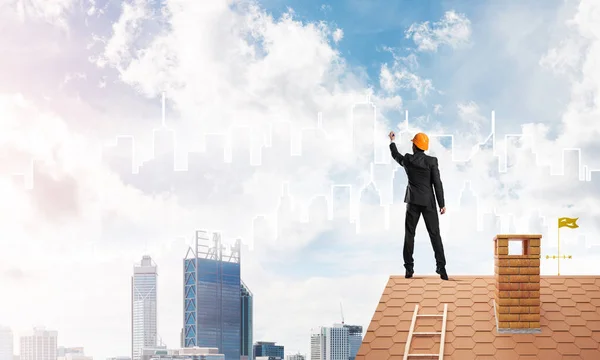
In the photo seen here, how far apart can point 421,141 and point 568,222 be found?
10.4 feet

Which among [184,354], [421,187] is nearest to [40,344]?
[184,354]

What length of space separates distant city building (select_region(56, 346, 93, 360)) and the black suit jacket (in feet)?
490

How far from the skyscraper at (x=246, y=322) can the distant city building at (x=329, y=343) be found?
42340 millimetres

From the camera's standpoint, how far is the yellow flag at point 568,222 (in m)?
14.2

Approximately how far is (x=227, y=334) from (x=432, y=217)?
168 metres

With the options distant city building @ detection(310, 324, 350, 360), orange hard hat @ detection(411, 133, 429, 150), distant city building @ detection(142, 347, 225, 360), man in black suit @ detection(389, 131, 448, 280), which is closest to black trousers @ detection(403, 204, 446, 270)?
man in black suit @ detection(389, 131, 448, 280)

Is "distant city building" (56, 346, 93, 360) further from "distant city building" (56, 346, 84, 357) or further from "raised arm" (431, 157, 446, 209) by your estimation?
"raised arm" (431, 157, 446, 209)

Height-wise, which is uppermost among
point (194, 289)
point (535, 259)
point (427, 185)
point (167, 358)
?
point (427, 185)

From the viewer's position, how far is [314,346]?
13725 centimetres

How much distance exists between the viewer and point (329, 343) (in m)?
134

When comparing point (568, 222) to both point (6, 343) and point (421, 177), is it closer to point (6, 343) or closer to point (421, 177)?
point (421, 177)

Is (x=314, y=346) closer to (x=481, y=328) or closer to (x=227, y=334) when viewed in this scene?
(x=227, y=334)

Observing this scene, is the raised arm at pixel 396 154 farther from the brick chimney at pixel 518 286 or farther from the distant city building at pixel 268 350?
the distant city building at pixel 268 350

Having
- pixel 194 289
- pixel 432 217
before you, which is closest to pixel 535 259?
pixel 432 217
